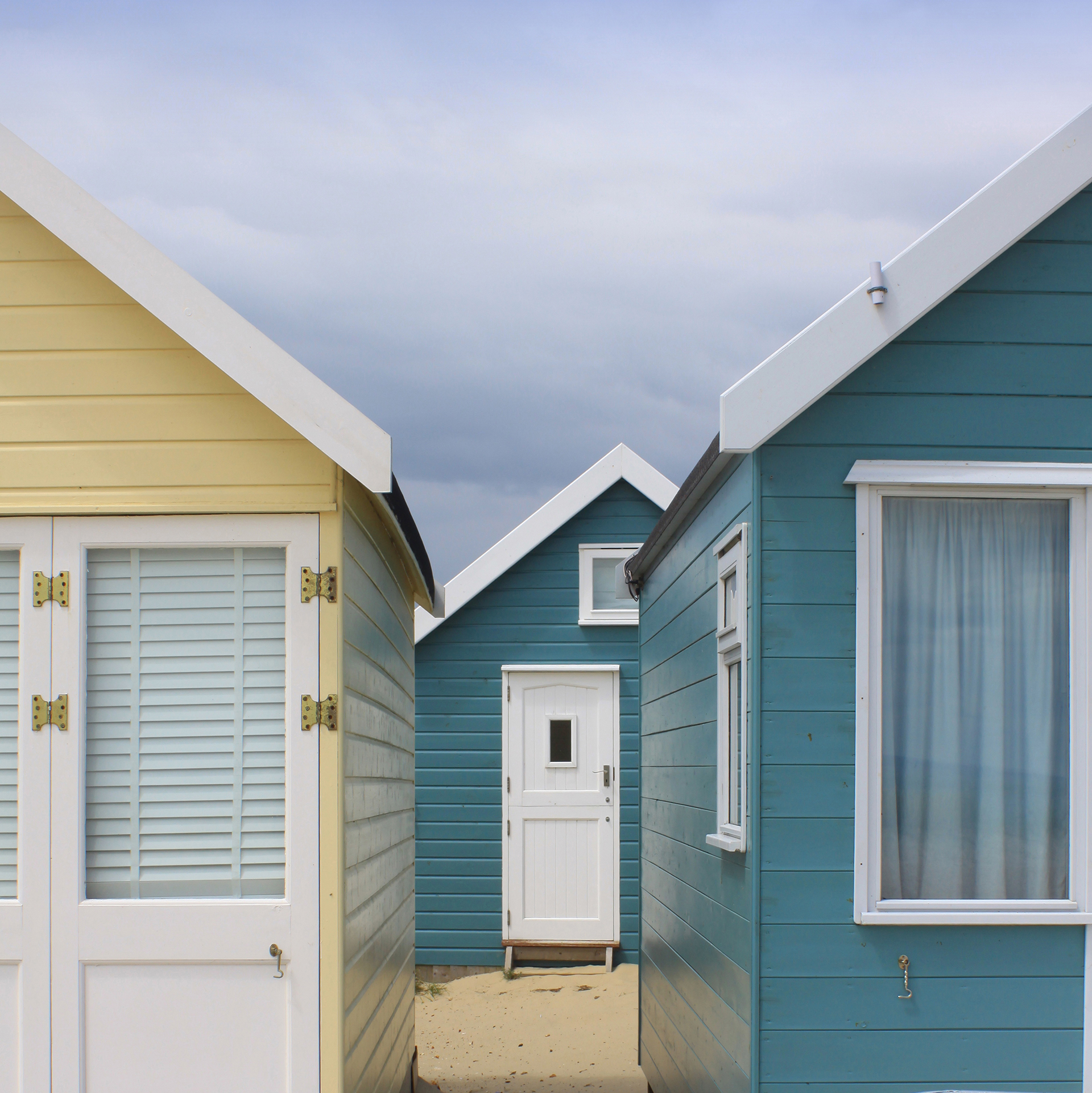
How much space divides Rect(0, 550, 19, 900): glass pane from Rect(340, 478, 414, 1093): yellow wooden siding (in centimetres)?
114

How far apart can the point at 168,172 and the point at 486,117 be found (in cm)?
459

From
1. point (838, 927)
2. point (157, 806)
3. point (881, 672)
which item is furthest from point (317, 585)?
point (838, 927)

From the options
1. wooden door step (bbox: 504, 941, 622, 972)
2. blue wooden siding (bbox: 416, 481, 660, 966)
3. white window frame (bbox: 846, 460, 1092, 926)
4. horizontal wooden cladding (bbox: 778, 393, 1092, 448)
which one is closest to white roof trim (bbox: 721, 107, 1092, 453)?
horizontal wooden cladding (bbox: 778, 393, 1092, 448)

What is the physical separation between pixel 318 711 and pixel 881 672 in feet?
6.35

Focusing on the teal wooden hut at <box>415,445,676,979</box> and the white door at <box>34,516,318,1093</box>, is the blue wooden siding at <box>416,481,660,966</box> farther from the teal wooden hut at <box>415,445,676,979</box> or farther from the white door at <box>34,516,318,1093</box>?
the white door at <box>34,516,318,1093</box>

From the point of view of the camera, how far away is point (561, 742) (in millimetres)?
9703

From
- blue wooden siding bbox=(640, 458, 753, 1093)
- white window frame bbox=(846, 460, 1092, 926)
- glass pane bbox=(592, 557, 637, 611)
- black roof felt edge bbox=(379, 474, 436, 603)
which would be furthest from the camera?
glass pane bbox=(592, 557, 637, 611)

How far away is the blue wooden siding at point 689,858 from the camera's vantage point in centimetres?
382

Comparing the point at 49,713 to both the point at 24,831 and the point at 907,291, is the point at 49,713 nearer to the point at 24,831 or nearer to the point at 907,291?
the point at 24,831

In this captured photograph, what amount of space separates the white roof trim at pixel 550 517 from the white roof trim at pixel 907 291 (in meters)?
6.22

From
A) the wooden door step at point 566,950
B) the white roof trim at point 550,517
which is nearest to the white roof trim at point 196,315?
the white roof trim at point 550,517

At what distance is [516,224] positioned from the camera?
1230 inches

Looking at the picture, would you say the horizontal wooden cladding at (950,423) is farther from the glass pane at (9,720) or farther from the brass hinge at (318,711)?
the glass pane at (9,720)

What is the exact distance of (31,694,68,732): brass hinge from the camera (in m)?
3.59
